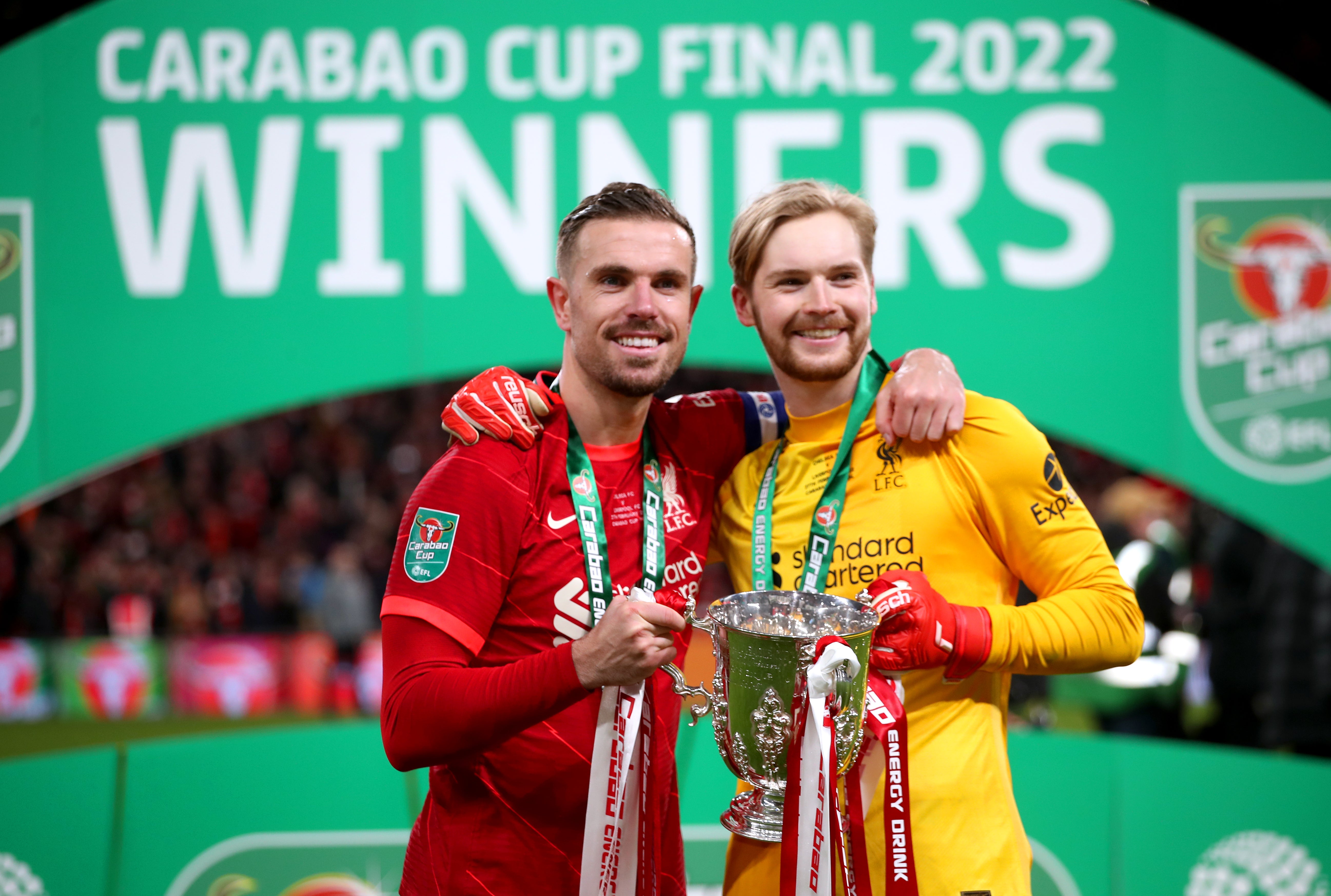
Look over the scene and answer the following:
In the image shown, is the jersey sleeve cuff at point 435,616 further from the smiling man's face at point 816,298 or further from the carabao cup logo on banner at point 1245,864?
the carabao cup logo on banner at point 1245,864

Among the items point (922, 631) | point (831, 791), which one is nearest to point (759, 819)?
point (831, 791)

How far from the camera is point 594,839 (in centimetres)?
220

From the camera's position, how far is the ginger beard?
2410mm

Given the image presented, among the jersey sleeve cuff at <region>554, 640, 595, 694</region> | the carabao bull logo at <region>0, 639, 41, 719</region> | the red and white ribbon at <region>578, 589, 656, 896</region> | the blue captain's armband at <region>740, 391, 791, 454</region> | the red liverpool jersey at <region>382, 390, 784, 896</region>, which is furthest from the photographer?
the carabao bull logo at <region>0, 639, 41, 719</region>

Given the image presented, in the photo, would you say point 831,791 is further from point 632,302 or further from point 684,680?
point 632,302

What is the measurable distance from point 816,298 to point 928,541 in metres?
0.64

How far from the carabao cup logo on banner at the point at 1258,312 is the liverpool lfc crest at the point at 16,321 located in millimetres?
5113

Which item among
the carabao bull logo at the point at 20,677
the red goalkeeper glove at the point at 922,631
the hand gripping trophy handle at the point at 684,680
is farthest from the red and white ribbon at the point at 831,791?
the carabao bull logo at the point at 20,677

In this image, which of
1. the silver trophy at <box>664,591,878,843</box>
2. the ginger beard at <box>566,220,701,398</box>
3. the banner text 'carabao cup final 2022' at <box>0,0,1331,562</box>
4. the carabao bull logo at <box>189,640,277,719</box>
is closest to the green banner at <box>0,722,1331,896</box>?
the banner text 'carabao cup final 2022' at <box>0,0,1331,562</box>

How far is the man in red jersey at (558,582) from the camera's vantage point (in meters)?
2.21

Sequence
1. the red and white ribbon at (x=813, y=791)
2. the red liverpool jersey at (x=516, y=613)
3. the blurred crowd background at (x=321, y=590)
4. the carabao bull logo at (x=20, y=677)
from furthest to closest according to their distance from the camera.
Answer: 1. the carabao bull logo at (x=20, y=677)
2. the blurred crowd background at (x=321, y=590)
3. the red liverpool jersey at (x=516, y=613)
4. the red and white ribbon at (x=813, y=791)

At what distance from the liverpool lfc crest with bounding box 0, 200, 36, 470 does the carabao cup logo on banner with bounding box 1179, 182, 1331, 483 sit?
511 centimetres

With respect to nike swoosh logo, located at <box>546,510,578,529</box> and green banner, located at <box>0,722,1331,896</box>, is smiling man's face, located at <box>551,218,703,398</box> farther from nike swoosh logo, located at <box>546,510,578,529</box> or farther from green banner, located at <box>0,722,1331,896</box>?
green banner, located at <box>0,722,1331,896</box>

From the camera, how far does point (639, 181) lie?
15.6 ft
